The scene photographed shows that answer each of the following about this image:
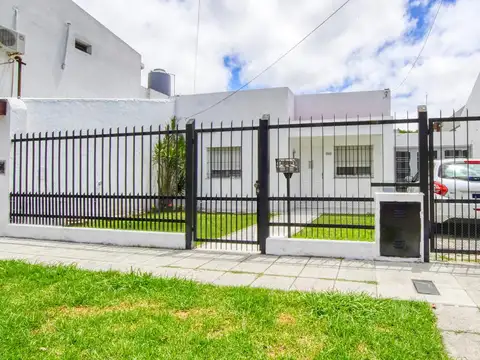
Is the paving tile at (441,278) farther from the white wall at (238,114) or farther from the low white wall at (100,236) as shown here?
the white wall at (238,114)

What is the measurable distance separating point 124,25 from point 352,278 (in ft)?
54.3

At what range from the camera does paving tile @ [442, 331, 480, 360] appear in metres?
2.73

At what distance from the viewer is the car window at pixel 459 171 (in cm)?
715

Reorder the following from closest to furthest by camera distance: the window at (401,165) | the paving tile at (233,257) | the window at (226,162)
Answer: the paving tile at (233,257) → the window at (226,162) → the window at (401,165)

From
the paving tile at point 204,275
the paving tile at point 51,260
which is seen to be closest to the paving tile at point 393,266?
the paving tile at point 204,275

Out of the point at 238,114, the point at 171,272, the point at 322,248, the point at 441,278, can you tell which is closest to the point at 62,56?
the point at 238,114

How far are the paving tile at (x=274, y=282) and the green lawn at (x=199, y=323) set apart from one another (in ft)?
0.99

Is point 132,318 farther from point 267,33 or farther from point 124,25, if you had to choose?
point 124,25

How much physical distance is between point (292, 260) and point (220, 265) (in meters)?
1.16

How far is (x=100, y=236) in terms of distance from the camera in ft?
23.8

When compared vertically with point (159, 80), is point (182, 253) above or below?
below

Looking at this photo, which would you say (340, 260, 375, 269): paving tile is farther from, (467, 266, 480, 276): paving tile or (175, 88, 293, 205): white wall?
(175, 88, 293, 205): white wall

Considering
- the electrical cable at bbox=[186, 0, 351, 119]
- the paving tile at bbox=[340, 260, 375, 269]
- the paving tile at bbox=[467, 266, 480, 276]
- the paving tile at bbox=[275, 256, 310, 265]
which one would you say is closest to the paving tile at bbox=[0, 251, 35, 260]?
the paving tile at bbox=[275, 256, 310, 265]

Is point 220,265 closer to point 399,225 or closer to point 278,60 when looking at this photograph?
point 399,225
